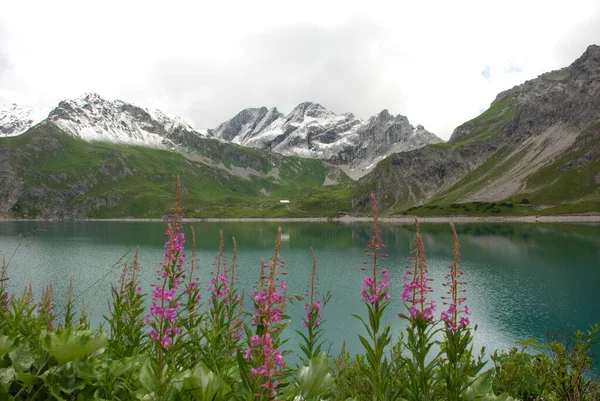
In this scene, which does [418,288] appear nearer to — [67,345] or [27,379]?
[67,345]

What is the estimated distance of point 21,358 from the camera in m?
5.03

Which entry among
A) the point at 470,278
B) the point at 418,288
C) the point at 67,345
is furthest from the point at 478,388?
the point at 470,278

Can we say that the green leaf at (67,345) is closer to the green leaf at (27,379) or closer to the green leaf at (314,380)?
the green leaf at (27,379)

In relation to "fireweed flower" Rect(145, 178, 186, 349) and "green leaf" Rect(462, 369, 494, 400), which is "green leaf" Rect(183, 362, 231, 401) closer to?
"fireweed flower" Rect(145, 178, 186, 349)

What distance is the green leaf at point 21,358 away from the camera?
489 centimetres

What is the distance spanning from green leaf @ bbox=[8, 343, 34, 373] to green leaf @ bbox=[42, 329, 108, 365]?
13.6 inches

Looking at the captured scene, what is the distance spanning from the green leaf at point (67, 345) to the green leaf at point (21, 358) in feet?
1.13

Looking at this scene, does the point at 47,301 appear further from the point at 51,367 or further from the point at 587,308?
the point at 587,308

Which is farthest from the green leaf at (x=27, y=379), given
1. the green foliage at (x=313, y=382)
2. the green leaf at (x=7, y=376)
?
the green foliage at (x=313, y=382)

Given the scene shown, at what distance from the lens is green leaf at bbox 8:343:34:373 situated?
4887 mm

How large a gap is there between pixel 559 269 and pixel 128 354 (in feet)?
283

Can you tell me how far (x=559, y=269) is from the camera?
72.1 m

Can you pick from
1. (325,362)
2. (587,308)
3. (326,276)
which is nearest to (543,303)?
(587,308)

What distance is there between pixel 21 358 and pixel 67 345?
0.90 m
